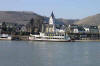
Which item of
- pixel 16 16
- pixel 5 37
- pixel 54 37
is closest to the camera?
pixel 54 37

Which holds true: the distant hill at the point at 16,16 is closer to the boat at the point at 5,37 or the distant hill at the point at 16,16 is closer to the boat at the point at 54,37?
the boat at the point at 5,37

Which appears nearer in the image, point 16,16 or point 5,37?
point 5,37

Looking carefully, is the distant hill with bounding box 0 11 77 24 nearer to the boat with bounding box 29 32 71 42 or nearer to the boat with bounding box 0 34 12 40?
the boat with bounding box 0 34 12 40

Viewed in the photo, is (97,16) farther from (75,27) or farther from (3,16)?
(75,27)

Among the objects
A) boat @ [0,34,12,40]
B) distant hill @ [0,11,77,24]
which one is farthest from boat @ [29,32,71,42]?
distant hill @ [0,11,77,24]

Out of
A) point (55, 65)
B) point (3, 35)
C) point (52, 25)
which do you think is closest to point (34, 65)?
point (55, 65)

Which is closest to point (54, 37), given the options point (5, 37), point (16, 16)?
point (5, 37)

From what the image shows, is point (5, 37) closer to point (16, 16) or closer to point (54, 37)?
point (54, 37)

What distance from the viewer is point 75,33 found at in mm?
63844

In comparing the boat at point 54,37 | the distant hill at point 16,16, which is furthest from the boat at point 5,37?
the distant hill at point 16,16

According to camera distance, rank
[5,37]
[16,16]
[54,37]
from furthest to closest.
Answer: [16,16]
[5,37]
[54,37]

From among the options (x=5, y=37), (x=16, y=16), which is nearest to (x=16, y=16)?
(x=16, y=16)

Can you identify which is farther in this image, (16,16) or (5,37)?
(16,16)

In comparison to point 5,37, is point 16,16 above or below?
above
